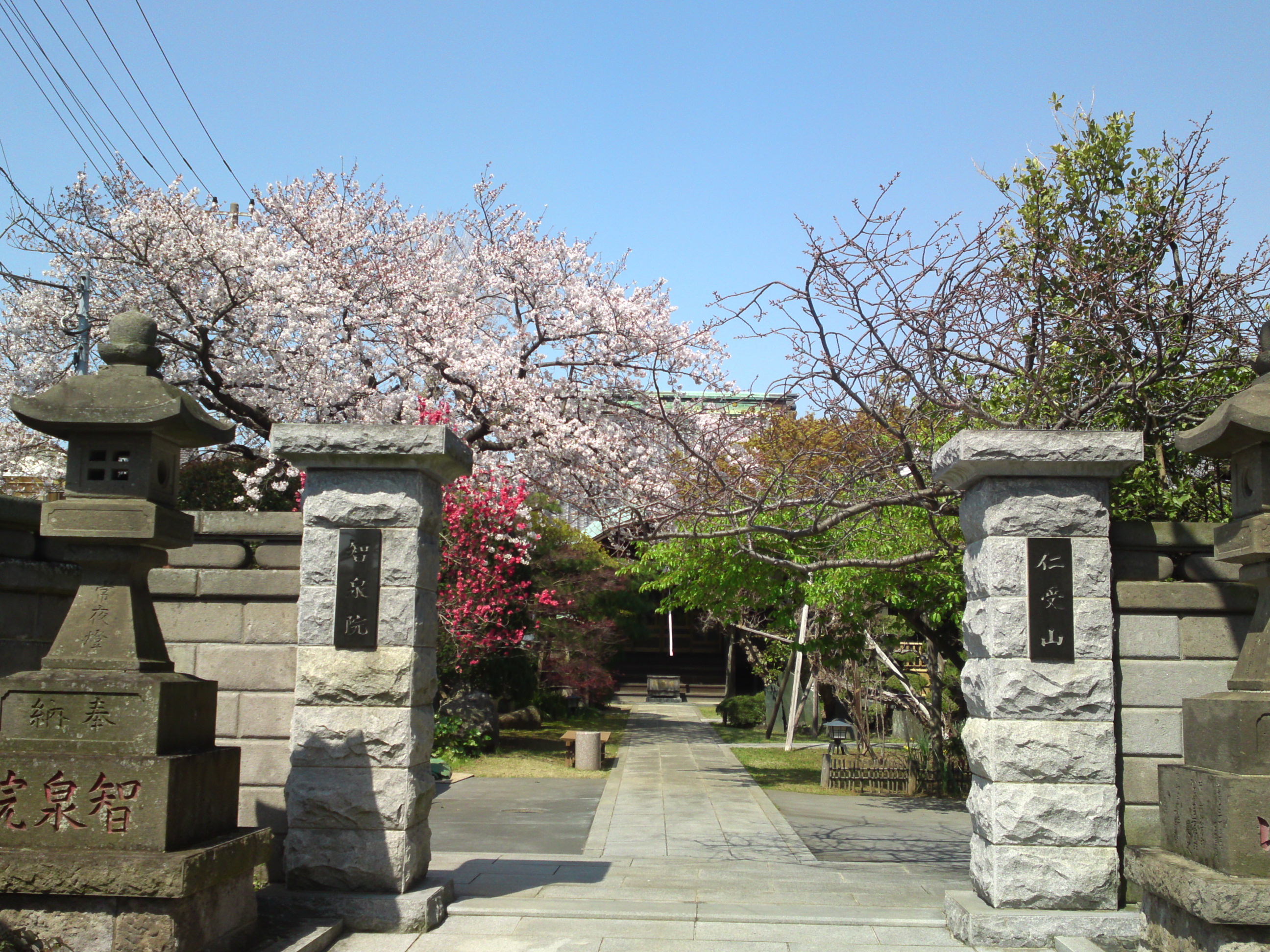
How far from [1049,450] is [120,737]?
5.17 meters

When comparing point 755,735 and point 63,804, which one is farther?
point 755,735

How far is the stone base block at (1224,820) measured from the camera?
436 cm

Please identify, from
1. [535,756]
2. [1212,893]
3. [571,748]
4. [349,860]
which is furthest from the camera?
[535,756]

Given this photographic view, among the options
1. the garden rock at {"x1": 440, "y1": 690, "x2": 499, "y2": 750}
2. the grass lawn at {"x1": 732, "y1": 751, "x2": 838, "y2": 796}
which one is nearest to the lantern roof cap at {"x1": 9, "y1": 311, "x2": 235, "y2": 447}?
the grass lawn at {"x1": 732, "y1": 751, "x2": 838, "y2": 796}

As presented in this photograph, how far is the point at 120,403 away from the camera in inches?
201

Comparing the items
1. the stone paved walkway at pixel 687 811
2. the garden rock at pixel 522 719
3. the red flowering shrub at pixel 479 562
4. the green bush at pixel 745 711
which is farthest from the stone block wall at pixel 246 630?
the green bush at pixel 745 711

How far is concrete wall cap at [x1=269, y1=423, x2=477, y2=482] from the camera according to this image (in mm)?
6160

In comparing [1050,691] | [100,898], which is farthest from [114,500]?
[1050,691]

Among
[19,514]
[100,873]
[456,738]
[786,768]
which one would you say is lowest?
[786,768]

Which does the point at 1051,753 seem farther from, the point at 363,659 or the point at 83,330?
the point at 83,330

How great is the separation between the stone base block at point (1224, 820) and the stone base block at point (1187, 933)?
0.78 ft

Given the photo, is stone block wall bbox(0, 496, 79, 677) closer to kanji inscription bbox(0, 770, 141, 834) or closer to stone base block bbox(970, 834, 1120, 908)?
kanji inscription bbox(0, 770, 141, 834)

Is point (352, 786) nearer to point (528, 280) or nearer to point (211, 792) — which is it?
point (211, 792)

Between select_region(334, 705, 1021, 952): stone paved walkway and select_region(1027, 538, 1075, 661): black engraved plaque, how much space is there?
1.76 metres
